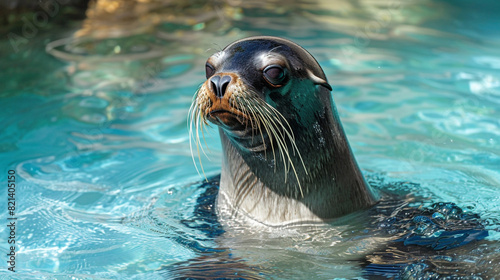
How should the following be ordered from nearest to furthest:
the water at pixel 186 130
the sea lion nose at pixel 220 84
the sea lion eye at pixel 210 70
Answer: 1. the sea lion nose at pixel 220 84
2. the sea lion eye at pixel 210 70
3. the water at pixel 186 130

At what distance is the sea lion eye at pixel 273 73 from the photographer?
3.22 m

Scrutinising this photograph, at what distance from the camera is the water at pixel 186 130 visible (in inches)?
139

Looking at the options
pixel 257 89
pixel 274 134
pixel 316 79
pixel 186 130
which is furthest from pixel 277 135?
pixel 186 130

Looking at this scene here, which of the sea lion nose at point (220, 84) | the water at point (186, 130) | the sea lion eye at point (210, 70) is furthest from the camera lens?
the water at point (186, 130)

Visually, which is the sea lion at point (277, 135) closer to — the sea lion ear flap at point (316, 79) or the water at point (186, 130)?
the sea lion ear flap at point (316, 79)

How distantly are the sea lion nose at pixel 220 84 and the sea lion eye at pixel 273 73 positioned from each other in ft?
0.68

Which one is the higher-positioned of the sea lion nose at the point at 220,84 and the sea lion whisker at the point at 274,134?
the sea lion nose at the point at 220,84

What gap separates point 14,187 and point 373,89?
151 inches

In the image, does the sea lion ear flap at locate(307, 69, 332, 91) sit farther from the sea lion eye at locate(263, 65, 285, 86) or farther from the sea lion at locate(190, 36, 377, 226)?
the sea lion eye at locate(263, 65, 285, 86)

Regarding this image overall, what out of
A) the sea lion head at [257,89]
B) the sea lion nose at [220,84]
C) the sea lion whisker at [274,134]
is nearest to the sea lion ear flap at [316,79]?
the sea lion head at [257,89]

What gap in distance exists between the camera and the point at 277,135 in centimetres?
328

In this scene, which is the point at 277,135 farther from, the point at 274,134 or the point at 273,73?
the point at 273,73

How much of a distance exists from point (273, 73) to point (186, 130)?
2.96 metres

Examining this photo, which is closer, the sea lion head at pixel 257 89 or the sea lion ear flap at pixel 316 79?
the sea lion head at pixel 257 89
